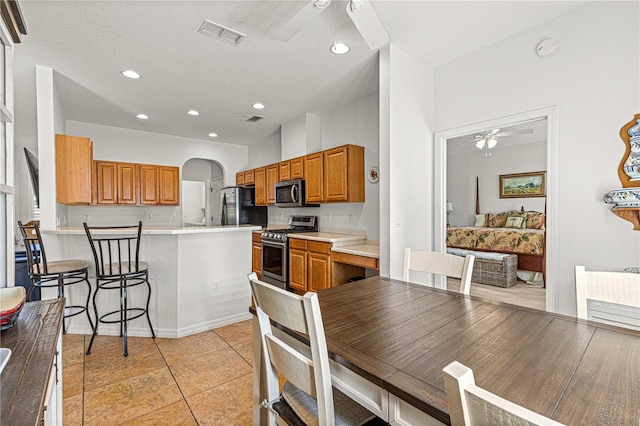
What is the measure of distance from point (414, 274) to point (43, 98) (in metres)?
4.25

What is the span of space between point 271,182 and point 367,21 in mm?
3587

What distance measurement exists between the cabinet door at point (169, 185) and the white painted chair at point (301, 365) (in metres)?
5.01

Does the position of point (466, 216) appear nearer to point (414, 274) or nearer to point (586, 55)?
point (414, 274)

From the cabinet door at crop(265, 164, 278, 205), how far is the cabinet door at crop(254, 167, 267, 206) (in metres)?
0.12

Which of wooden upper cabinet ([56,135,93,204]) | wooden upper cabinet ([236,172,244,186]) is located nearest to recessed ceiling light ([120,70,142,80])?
wooden upper cabinet ([56,135,93,204])

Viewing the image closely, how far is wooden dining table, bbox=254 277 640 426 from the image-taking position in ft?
2.25

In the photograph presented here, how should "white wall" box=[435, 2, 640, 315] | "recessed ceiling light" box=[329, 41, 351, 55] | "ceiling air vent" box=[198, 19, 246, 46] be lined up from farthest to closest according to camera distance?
Answer: "recessed ceiling light" box=[329, 41, 351, 55] → "ceiling air vent" box=[198, 19, 246, 46] → "white wall" box=[435, 2, 640, 315]

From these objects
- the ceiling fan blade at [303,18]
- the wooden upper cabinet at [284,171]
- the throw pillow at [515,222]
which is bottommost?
the throw pillow at [515,222]

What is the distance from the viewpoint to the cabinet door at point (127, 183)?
16.3 ft

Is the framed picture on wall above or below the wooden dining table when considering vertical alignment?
above

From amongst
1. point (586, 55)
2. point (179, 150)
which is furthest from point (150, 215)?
point (586, 55)

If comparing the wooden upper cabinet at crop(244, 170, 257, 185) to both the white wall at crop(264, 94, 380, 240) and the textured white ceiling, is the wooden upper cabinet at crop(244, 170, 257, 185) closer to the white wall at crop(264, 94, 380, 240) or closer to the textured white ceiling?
the white wall at crop(264, 94, 380, 240)

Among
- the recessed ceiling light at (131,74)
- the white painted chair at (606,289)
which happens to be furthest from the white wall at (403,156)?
the recessed ceiling light at (131,74)

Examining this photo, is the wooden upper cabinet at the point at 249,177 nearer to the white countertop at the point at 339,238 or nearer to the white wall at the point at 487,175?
the white countertop at the point at 339,238
